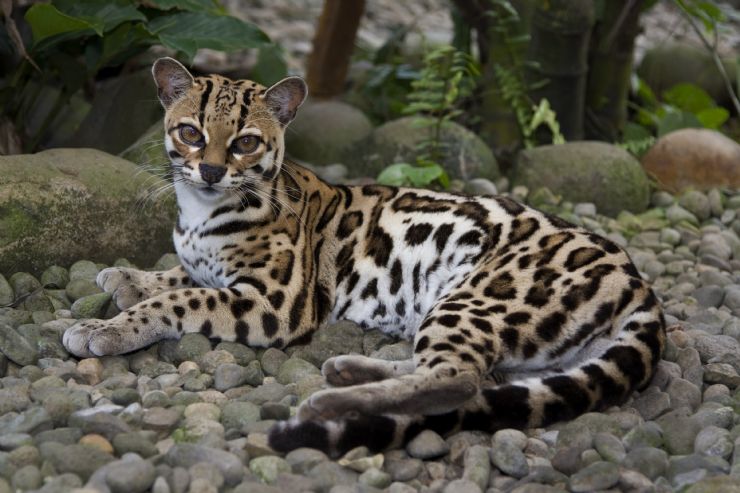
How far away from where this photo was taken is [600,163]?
8.70m

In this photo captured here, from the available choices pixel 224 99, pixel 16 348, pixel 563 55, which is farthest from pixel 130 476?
pixel 563 55

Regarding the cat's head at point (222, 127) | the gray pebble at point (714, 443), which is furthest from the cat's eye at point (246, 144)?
the gray pebble at point (714, 443)

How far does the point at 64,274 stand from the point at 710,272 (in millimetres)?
4465

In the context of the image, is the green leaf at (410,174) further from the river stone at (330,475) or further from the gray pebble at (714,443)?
the river stone at (330,475)

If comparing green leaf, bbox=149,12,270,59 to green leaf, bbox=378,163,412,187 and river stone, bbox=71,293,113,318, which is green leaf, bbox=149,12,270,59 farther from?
river stone, bbox=71,293,113,318

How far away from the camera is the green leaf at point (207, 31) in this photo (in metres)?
7.41

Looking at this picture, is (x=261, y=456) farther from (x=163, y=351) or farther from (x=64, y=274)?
(x=64, y=274)

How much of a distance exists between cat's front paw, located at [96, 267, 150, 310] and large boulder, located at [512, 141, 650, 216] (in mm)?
3855

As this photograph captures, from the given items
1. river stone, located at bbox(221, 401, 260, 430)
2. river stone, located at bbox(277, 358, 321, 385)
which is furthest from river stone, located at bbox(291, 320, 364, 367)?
river stone, located at bbox(221, 401, 260, 430)

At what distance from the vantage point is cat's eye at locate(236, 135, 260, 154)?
18.6 ft

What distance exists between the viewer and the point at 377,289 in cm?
596

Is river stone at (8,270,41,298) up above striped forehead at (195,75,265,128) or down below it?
below

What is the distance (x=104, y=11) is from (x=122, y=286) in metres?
2.42

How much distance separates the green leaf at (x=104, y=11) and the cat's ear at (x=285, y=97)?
5.95 feet
